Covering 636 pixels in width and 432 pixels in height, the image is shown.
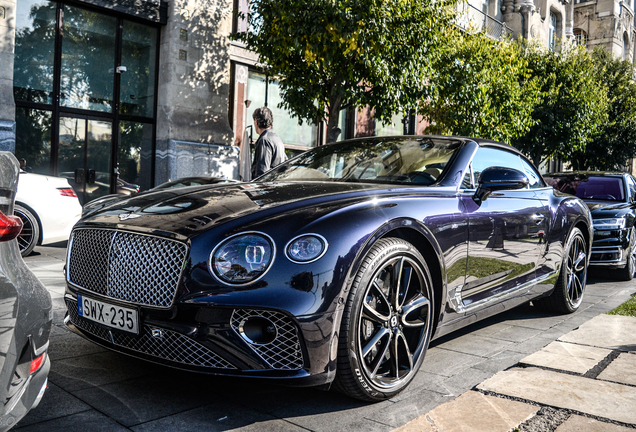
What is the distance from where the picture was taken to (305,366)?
2.55 meters

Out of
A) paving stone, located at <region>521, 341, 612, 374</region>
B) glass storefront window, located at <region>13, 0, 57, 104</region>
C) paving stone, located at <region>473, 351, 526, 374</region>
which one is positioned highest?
glass storefront window, located at <region>13, 0, 57, 104</region>

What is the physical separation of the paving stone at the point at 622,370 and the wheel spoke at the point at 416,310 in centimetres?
112

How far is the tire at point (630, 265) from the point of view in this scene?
7.85m

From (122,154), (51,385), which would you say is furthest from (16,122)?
(51,385)

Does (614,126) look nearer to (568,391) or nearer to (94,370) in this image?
(568,391)


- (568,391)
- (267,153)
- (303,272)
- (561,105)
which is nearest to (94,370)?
(303,272)

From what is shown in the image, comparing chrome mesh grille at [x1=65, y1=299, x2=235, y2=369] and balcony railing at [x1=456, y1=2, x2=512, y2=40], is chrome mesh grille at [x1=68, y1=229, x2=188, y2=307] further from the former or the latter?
balcony railing at [x1=456, y1=2, x2=512, y2=40]

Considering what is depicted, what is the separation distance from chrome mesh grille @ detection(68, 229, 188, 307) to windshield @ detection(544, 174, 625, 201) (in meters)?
7.18

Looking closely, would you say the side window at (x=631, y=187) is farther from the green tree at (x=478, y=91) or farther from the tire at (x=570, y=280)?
the green tree at (x=478, y=91)

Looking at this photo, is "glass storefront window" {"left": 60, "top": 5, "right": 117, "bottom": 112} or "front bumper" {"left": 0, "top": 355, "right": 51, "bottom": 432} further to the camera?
"glass storefront window" {"left": 60, "top": 5, "right": 117, "bottom": 112}

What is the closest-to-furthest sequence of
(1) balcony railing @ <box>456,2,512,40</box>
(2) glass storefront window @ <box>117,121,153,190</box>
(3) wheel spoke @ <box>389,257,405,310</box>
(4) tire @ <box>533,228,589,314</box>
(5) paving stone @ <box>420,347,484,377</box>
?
(3) wheel spoke @ <box>389,257,405,310</box> → (5) paving stone @ <box>420,347,484,377</box> → (4) tire @ <box>533,228,589,314</box> → (2) glass storefront window @ <box>117,121,153,190</box> → (1) balcony railing @ <box>456,2,512,40</box>

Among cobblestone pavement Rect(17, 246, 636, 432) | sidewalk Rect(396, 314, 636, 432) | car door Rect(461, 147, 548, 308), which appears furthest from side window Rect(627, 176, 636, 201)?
cobblestone pavement Rect(17, 246, 636, 432)

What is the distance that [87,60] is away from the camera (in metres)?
11.9

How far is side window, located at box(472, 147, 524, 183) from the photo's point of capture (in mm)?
4059
